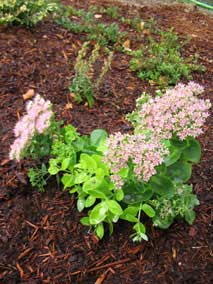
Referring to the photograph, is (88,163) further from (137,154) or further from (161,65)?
(161,65)

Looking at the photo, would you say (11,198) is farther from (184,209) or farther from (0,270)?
(184,209)

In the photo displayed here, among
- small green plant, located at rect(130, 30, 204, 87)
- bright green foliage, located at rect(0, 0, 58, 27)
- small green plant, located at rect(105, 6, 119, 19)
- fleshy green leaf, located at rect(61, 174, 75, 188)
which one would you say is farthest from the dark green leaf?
small green plant, located at rect(105, 6, 119, 19)


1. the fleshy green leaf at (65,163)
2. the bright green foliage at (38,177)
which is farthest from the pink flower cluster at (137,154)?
the bright green foliage at (38,177)

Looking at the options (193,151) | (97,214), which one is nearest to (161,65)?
(193,151)

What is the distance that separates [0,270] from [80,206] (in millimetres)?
551

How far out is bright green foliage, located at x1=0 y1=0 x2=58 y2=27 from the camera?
4379mm

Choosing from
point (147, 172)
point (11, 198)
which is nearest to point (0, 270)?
point (11, 198)

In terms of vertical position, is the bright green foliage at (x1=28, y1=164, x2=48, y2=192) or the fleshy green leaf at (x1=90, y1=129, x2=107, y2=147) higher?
the fleshy green leaf at (x1=90, y1=129, x2=107, y2=147)

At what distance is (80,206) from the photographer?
2736mm

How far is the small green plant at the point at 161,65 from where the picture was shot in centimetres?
424

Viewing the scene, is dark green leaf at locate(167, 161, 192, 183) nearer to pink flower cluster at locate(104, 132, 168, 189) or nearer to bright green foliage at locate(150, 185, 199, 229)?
bright green foliage at locate(150, 185, 199, 229)

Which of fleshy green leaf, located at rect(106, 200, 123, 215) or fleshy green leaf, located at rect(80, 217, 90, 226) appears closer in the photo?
fleshy green leaf, located at rect(106, 200, 123, 215)

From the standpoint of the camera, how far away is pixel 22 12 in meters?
4.49

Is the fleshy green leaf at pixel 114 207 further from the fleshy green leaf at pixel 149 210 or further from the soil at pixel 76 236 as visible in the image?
the soil at pixel 76 236
